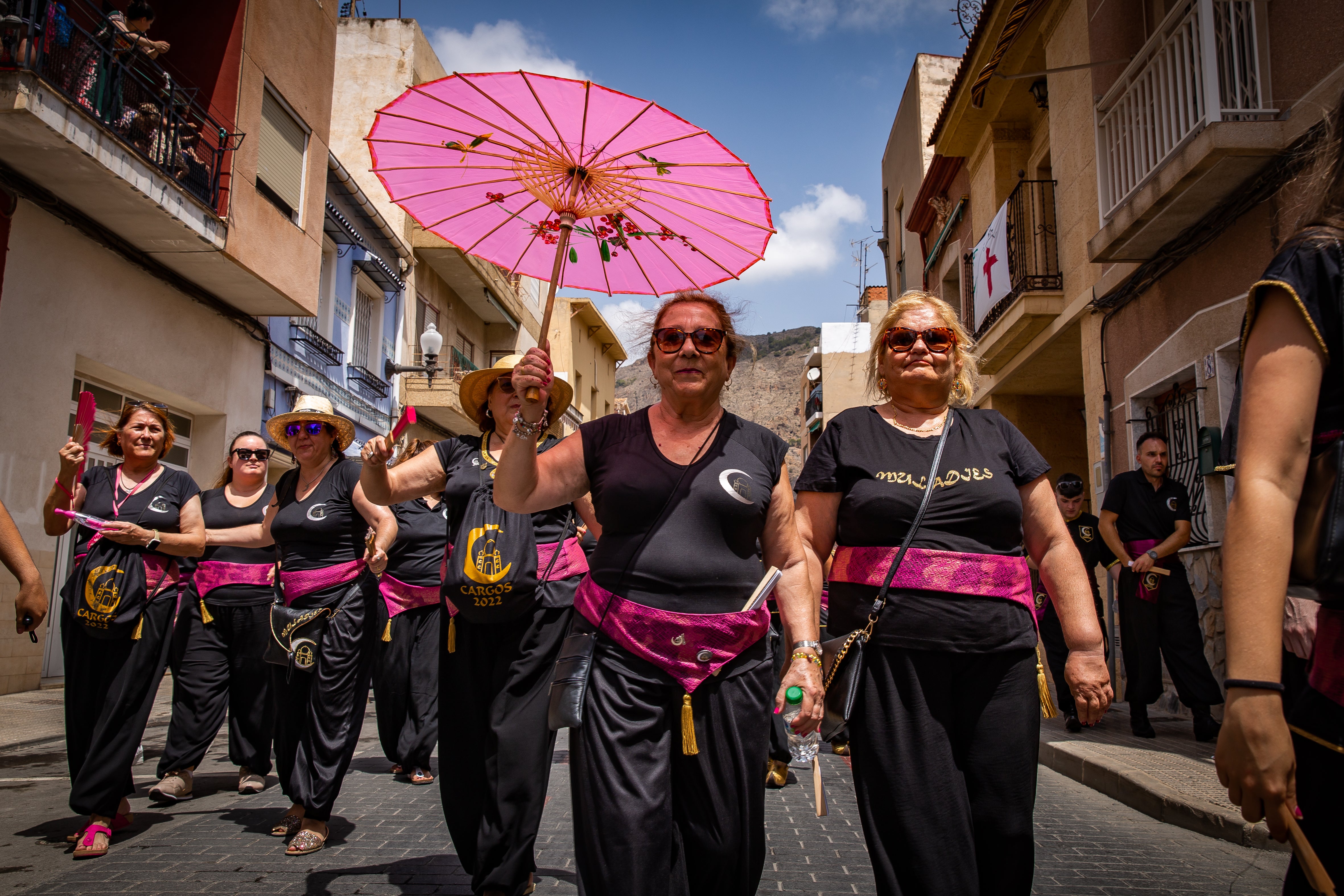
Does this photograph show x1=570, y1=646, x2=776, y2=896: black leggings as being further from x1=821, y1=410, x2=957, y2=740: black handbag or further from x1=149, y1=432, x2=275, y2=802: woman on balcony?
x1=149, y1=432, x2=275, y2=802: woman on balcony

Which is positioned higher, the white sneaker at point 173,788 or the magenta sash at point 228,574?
the magenta sash at point 228,574

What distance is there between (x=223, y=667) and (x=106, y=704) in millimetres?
928

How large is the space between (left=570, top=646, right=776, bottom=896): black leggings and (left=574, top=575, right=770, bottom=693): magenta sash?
1.8 inches

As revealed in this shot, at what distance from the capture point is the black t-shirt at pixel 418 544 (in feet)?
19.9

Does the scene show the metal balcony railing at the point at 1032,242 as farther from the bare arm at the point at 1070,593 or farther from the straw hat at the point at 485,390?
the bare arm at the point at 1070,593

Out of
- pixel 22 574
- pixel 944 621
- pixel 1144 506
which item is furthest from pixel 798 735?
pixel 1144 506

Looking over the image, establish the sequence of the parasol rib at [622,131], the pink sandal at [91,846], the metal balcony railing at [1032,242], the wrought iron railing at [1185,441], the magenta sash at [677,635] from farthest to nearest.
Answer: the metal balcony railing at [1032,242], the wrought iron railing at [1185,441], the pink sandal at [91,846], the parasol rib at [622,131], the magenta sash at [677,635]

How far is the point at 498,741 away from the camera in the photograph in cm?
373

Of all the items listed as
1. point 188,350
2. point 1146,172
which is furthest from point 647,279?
point 188,350

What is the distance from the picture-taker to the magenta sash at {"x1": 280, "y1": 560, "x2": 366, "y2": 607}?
197 inches

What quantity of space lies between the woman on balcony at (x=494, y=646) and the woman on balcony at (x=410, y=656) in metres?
1.81

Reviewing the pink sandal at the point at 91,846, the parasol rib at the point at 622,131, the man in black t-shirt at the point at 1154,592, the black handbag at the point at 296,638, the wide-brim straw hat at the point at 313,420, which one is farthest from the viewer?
the man in black t-shirt at the point at 1154,592

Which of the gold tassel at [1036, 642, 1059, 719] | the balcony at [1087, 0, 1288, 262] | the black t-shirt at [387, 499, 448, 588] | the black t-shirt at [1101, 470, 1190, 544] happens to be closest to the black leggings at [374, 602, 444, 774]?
the black t-shirt at [387, 499, 448, 588]

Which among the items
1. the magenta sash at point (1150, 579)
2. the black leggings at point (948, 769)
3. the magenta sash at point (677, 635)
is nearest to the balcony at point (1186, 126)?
the magenta sash at point (1150, 579)
